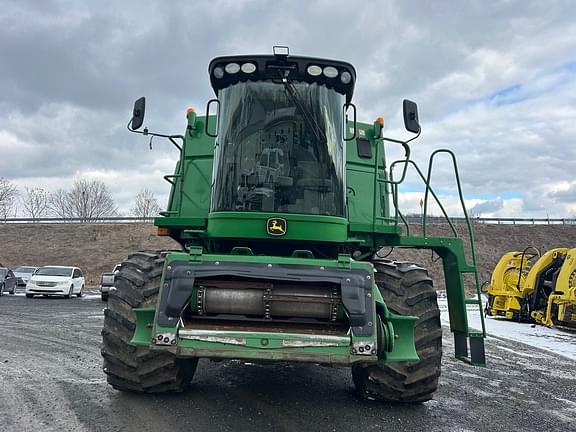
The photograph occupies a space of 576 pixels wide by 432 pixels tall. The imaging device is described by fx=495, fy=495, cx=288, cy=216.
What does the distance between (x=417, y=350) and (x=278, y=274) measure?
1.60 meters

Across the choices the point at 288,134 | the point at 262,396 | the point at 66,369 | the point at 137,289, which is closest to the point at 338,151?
the point at 288,134

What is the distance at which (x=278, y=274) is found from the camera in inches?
156

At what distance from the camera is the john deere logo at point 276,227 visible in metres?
4.41

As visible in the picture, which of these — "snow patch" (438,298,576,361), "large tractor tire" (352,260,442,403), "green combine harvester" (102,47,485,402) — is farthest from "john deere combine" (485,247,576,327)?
"large tractor tire" (352,260,442,403)

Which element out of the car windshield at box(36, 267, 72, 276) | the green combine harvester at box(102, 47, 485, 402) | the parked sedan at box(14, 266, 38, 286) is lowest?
the parked sedan at box(14, 266, 38, 286)

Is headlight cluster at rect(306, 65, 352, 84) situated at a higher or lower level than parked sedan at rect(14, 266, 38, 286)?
higher

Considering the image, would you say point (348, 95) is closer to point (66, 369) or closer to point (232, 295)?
point (232, 295)

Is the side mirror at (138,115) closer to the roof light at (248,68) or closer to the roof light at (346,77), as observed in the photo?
the roof light at (248,68)

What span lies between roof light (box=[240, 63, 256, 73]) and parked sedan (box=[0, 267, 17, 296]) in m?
20.9

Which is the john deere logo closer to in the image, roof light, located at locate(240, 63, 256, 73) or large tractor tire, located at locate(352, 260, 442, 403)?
large tractor tire, located at locate(352, 260, 442, 403)

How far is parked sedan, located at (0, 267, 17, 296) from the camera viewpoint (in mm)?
21506

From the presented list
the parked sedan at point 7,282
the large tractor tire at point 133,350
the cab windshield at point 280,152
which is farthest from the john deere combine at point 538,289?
the parked sedan at point 7,282

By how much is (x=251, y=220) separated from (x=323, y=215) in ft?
2.18

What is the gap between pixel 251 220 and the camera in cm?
446
